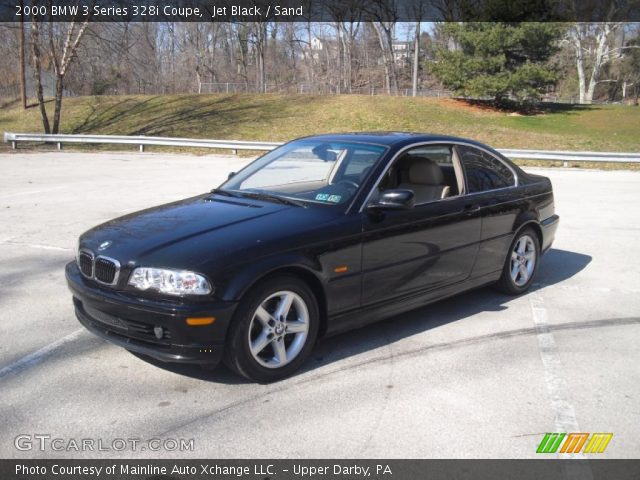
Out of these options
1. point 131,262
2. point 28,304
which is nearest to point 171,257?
point 131,262

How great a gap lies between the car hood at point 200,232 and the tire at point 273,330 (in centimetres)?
29

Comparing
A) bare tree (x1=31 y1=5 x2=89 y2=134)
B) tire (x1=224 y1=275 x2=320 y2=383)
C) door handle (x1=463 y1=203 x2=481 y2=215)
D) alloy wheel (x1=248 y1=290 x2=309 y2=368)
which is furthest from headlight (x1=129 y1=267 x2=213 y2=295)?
bare tree (x1=31 y1=5 x2=89 y2=134)

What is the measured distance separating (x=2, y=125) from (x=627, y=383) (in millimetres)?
36183

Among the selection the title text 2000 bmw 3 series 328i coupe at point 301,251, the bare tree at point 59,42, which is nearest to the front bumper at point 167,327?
the title text 2000 bmw 3 series 328i coupe at point 301,251

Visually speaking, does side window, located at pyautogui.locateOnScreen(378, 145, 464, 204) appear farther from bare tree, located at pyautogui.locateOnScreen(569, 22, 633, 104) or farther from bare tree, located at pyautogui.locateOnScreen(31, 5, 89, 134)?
bare tree, located at pyautogui.locateOnScreen(569, 22, 633, 104)

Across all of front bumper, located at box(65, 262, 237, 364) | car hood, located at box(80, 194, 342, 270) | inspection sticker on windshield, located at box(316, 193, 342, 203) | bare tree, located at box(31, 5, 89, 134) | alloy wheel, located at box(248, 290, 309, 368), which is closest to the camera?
front bumper, located at box(65, 262, 237, 364)

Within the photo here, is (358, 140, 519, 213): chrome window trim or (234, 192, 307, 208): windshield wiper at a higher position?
(358, 140, 519, 213): chrome window trim

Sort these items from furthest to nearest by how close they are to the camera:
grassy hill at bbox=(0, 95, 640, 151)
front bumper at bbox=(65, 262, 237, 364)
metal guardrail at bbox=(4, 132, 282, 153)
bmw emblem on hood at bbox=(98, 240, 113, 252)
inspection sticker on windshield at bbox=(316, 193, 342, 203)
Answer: grassy hill at bbox=(0, 95, 640, 151) < metal guardrail at bbox=(4, 132, 282, 153) < inspection sticker on windshield at bbox=(316, 193, 342, 203) < bmw emblem on hood at bbox=(98, 240, 113, 252) < front bumper at bbox=(65, 262, 237, 364)

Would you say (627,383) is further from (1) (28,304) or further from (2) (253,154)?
(2) (253,154)

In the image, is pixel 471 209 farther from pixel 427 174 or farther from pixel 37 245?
pixel 37 245

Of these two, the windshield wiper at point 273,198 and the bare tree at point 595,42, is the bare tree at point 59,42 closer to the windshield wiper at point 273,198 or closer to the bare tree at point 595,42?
the windshield wiper at point 273,198

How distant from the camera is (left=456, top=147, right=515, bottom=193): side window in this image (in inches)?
221

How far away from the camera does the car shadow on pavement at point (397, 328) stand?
4.29 metres

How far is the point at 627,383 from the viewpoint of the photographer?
13.7ft
